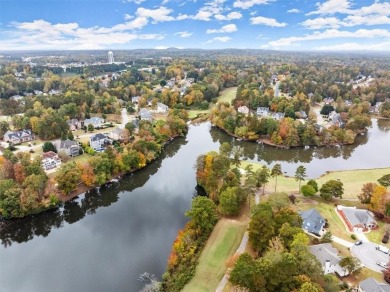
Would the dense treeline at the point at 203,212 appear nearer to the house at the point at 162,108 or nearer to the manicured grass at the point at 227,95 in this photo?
the house at the point at 162,108

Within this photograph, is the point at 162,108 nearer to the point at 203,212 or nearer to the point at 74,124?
the point at 74,124

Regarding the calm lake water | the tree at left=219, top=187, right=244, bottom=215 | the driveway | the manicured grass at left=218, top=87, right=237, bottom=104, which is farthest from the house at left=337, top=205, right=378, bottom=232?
the manicured grass at left=218, top=87, right=237, bottom=104

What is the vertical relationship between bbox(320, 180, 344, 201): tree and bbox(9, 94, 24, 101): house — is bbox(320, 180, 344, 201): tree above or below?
below

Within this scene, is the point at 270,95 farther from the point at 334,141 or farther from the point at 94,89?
the point at 94,89

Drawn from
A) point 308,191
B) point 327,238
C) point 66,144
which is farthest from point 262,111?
point 327,238

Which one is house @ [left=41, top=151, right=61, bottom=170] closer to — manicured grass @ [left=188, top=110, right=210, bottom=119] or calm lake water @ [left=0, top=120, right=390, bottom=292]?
calm lake water @ [left=0, top=120, right=390, bottom=292]

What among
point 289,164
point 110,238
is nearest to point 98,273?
point 110,238

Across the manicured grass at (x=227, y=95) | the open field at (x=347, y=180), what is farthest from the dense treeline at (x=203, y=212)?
the manicured grass at (x=227, y=95)
